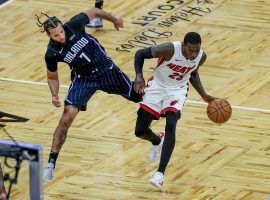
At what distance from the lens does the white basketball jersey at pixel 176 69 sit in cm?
1403

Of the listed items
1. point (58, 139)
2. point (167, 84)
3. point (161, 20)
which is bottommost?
point (161, 20)

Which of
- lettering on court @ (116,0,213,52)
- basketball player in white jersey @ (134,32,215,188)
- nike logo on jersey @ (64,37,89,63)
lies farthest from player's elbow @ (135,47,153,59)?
lettering on court @ (116,0,213,52)

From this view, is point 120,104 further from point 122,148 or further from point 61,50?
point 61,50

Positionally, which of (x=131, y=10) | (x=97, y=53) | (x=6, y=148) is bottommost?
(x=131, y=10)

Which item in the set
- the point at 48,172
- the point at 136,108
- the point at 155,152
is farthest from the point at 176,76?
the point at 136,108

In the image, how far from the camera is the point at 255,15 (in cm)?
2070

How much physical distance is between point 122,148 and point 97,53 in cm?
162

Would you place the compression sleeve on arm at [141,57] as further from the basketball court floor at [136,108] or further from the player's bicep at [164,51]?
the basketball court floor at [136,108]

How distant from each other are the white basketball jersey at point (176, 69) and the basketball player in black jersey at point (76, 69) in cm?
77

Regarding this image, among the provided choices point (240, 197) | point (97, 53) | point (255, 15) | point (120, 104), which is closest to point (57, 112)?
point (120, 104)

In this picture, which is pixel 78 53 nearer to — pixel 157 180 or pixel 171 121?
pixel 171 121

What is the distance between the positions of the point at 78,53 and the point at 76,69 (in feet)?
0.93

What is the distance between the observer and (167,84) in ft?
47.2

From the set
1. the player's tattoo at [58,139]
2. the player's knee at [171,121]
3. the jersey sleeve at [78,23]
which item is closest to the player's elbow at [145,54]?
the player's knee at [171,121]
